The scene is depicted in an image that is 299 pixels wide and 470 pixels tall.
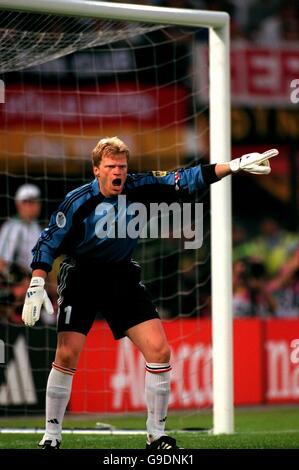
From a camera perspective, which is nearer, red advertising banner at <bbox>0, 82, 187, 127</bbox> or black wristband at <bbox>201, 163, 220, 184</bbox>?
black wristband at <bbox>201, 163, 220, 184</bbox>

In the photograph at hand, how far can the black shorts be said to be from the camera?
7301 millimetres

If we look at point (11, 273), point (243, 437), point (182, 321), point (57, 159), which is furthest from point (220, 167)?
point (57, 159)

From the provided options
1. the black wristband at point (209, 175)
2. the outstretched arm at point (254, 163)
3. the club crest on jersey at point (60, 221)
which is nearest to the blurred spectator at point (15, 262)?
the club crest on jersey at point (60, 221)

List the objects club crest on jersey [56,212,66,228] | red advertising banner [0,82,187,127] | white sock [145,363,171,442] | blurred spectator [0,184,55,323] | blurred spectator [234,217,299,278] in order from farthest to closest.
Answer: blurred spectator [234,217,299,278] → red advertising banner [0,82,187,127] → blurred spectator [0,184,55,323] → white sock [145,363,171,442] → club crest on jersey [56,212,66,228]

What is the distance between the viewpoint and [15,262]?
11508 millimetres

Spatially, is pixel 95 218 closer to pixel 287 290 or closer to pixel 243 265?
pixel 243 265

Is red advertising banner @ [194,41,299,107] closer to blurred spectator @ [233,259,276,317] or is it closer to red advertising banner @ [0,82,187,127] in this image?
red advertising banner @ [0,82,187,127]

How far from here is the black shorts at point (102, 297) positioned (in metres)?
7.30

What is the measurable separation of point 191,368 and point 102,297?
5.31 meters

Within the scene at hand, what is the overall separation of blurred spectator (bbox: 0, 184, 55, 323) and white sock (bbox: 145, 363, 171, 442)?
14.5ft

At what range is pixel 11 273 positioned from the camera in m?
11.6

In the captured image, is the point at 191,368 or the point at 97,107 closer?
the point at 191,368

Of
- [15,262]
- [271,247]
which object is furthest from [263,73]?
[15,262]

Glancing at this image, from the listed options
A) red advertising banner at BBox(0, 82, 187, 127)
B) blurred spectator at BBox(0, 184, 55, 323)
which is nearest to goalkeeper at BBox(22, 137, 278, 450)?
blurred spectator at BBox(0, 184, 55, 323)
